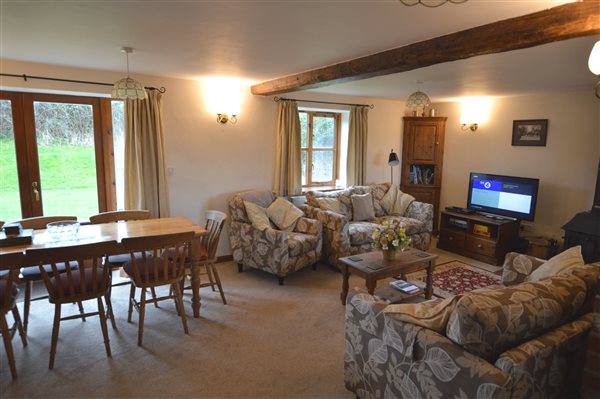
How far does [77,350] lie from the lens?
278 centimetres


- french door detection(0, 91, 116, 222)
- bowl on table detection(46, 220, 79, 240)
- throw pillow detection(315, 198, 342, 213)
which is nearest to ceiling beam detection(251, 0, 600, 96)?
throw pillow detection(315, 198, 342, 213)

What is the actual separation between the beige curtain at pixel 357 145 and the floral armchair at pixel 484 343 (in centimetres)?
394

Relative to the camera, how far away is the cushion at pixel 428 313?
175 cm

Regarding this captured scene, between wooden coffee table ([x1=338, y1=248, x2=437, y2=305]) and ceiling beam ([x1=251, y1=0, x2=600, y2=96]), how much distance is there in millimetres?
1777

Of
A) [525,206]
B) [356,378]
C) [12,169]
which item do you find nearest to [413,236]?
[525,206]

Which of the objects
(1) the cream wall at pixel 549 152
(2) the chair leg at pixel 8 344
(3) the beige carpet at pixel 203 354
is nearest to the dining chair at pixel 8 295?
(2) the chair leg at pixel 8 344

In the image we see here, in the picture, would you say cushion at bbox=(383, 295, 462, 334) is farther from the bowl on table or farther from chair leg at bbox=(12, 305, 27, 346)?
chair leg at bbox=(12, 305, 27, 346)

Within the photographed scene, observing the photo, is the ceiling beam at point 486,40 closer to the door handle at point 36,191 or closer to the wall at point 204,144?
the wall at point 204,144

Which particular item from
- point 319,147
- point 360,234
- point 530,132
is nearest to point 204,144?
point 319,147

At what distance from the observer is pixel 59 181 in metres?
4.13

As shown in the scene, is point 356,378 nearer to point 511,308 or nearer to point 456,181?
point 511,308

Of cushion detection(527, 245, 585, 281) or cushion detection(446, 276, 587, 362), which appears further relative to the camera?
cushion detection(527, 245, 585, 281)

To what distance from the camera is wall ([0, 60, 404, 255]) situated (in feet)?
14.2

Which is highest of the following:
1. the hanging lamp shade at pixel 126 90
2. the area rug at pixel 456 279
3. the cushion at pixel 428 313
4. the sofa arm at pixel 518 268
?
the hanging lamp shade at pixel 126 90
